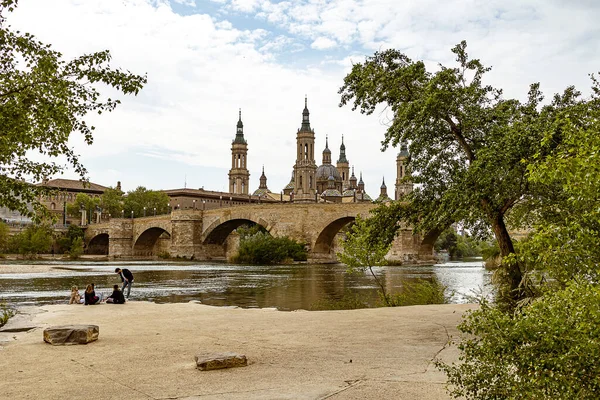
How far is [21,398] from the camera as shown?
5.54 metres

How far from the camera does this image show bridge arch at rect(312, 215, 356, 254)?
58991 mm

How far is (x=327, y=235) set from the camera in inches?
2399

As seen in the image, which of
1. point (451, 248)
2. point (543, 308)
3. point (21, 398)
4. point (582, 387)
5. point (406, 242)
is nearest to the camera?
point (582, 387)

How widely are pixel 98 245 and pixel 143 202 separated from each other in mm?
17395

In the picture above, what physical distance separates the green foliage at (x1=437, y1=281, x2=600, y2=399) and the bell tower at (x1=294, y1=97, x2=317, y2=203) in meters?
121

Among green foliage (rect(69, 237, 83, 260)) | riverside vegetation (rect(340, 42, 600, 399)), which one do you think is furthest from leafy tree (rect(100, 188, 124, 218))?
riverside vegetation (rect(340, 42, 600, 399))

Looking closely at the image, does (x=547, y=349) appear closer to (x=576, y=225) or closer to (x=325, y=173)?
(x=576, y=225)

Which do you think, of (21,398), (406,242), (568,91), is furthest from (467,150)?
(406,242)

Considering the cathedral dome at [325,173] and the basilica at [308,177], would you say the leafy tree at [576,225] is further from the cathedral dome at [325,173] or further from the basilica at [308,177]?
the cathedral dome at [325,173]

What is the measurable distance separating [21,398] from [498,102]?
10.6 m

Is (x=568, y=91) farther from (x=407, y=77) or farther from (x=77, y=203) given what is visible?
(x=77, y=203)

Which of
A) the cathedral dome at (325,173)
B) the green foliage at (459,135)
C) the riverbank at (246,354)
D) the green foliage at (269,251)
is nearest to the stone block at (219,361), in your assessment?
the riverbank at (246,354)

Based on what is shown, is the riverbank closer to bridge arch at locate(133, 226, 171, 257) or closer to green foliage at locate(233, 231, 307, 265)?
green foliage at locate(233, 231, 307, 265)

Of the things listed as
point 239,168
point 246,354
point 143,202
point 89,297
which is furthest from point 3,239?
point 239,168
